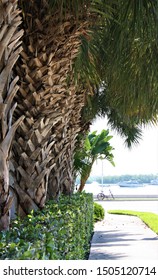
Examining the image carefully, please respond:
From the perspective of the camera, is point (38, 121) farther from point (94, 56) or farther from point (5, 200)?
point (94, 56)

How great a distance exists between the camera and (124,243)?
10859 mm

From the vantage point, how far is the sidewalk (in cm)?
899

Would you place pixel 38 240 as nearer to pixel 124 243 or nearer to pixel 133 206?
pixel 124 243

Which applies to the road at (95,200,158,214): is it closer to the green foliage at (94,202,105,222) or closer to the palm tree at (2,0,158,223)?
the green foliage at (94,202,105,222)

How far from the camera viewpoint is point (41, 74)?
563 centimetres

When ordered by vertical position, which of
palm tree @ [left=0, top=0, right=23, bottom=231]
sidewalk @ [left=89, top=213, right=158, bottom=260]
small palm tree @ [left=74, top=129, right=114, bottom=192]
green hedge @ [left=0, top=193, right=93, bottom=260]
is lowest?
sidewalk @ [left=89, top=213, right=158, bottom=260]

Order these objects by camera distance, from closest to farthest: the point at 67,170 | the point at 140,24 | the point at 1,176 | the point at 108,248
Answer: the point at 1,176 → the point at 140,24 → the point at 67,170 → the point at 108,248

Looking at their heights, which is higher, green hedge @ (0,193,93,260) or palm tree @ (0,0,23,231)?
palm tree @ (0,0,23,231)

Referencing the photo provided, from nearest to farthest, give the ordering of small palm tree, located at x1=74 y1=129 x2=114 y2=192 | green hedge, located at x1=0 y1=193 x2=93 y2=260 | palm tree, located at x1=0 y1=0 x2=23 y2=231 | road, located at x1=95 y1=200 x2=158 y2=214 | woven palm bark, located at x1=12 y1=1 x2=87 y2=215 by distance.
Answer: green hedge, located at x1=0 y1=193 x2=93 y2=260 < palm tree, located at x1=0 y1=0 x2=23 y2=231 < woven palm bark, located at x1=12 y1=1 x2=87 y2=215 < small palm tree, located at x1=74 y1=129 x2=114 y2=192 < road, located at x1=95 y1=200 x2=158 y2=214

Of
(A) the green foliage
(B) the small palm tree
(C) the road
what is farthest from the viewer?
(C) the road

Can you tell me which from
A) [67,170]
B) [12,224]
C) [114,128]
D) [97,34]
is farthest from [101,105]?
[12,224]

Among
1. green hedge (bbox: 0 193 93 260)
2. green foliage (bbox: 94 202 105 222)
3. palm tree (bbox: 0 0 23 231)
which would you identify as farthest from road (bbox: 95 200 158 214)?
palm tree (bbox: 0 0 23 231)

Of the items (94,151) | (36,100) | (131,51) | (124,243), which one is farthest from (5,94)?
(94,151)

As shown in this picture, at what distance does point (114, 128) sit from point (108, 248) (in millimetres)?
6346
